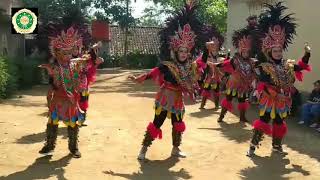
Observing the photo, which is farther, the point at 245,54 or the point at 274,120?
the point at 245,54

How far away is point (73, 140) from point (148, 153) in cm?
127

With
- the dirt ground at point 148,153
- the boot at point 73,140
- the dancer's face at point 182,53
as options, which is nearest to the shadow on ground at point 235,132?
the dirt ground at point 148,153

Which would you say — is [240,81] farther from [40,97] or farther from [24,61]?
[24,61]

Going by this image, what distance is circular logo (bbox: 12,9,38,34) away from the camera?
64.4ft

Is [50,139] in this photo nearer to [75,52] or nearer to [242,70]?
[75,52]

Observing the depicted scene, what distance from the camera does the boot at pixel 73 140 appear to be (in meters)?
7.32

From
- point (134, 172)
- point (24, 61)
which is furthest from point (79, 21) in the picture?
point (24, 61)

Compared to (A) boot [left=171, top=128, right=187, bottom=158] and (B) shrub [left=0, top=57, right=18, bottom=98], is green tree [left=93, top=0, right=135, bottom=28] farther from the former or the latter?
(A) boot [left=171, top=128, right=187, bottom=158]

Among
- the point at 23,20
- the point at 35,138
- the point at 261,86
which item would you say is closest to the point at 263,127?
the point at 261,86

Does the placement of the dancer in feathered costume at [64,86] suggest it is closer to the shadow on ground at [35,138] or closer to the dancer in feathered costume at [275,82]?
the shadow on ground at [35,138]

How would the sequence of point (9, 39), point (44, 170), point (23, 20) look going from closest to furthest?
point (44, 170)
point (23, 20)
point (9, 39)

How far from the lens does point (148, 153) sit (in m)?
7.83

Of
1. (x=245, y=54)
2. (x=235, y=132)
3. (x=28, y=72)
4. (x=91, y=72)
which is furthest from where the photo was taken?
(x=28, y=72)

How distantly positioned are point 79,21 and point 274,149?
3.88 meters
